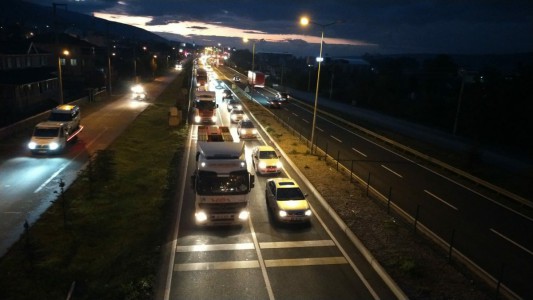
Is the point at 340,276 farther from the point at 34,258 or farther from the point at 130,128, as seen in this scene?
the point at 130,128

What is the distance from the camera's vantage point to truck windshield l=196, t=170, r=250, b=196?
15492mm

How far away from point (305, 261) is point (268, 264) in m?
1.37

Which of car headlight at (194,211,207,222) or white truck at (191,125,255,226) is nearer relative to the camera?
white truck at (191,125,255,226)

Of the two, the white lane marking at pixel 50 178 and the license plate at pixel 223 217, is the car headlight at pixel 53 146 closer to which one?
the white lane marking at pixel 50 178

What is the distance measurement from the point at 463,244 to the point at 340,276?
20.8 feet

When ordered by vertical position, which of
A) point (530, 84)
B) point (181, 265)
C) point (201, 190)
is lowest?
point (181, 265)

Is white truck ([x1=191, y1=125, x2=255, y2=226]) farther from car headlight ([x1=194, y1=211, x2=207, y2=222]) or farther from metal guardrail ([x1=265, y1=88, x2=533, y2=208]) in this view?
metal guardrail ([x1=265, y1=88, x2=533, y2=208])

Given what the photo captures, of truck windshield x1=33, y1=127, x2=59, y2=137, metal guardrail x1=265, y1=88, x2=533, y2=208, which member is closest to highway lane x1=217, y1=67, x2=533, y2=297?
Result: metal guardrail x1=265, y1=88, x2=533, y2=208

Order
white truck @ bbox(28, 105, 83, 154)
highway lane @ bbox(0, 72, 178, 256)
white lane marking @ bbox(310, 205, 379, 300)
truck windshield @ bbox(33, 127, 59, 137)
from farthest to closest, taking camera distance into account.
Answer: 1. truck windshield @ bbox(33, 127, 59, 137)
2. white truck @ bbox(28, 105, 83, 154)
3. highway lane @ bbox(0, 72, 178, 256)
4. white lane marking @ bbox(310, 205, 379, 300)

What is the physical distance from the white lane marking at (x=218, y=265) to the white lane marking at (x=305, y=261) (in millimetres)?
→ 613

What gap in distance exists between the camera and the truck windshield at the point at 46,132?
88.7ft

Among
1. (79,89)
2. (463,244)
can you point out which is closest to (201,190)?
(463,244)

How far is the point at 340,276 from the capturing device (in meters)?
13.1

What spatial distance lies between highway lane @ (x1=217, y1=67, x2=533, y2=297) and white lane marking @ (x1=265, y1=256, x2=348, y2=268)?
4085 millimetres
